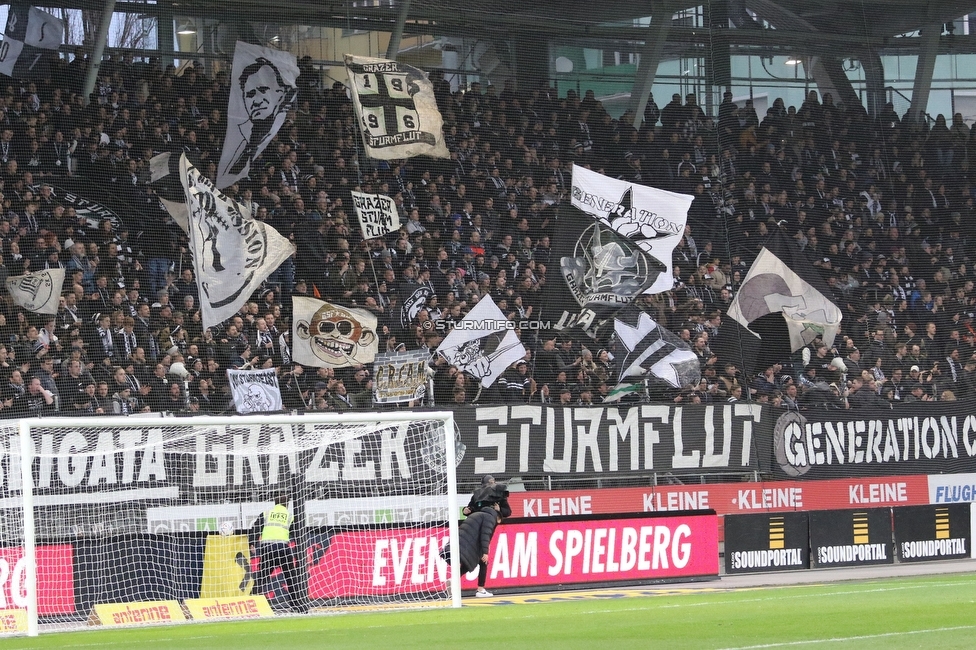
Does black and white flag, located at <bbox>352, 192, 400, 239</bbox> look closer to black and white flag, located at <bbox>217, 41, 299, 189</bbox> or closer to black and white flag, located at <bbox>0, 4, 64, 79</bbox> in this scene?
black and white flag, located at <bbox>217, 41, 299, 189</bbox>

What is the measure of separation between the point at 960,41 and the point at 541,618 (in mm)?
20195

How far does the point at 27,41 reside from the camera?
66.1 ft

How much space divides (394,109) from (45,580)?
36.2 feet

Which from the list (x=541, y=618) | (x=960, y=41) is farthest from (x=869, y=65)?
(x=541, y=618)

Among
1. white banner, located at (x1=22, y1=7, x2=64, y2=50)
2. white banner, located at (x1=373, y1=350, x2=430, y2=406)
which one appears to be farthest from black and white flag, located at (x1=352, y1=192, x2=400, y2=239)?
white banner, located at (x1=22, y1=7, x2=64, y2=50)

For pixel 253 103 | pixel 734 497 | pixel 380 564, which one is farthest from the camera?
pixel 253 103

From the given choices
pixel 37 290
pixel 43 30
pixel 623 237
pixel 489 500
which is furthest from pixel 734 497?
pixel 43 30

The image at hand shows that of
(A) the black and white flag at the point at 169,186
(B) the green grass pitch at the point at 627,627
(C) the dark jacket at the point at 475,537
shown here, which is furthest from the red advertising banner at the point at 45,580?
(A) the black and white flag at the point at 169,186

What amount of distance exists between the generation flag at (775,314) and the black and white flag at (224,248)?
768 centimetres

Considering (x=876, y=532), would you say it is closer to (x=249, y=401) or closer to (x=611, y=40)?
(x=249, y=401)

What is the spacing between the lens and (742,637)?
10.2 metres

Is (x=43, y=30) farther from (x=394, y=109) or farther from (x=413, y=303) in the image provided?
(x=413, y=303)

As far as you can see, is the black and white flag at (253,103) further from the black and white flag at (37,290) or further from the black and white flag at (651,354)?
the black and white flag at (651,354)

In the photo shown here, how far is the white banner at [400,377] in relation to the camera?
19.2 meters
